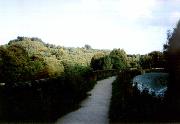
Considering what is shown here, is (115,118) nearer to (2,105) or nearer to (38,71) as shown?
(2,105)

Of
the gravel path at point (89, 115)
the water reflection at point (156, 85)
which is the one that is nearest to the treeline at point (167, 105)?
the gravel path at point (89, 115)

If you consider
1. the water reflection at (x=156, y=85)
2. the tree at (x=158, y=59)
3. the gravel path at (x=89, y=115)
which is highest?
the tree at (x=158, y=59)

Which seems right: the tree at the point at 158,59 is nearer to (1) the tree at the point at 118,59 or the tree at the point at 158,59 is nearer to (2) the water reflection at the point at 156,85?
(2) the water reflection at the point at 156,85

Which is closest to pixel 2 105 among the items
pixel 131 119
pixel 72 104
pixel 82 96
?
pixel 131 119

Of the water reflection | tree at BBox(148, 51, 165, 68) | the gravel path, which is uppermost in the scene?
tree at BBox(148, 51, 165, 68)

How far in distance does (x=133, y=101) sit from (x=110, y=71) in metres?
37.6

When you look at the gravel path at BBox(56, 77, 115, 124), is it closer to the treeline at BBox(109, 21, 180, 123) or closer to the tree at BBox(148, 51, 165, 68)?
the treeline at BBox(109, 21, 180, 123)

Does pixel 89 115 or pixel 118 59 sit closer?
pixel 89 115

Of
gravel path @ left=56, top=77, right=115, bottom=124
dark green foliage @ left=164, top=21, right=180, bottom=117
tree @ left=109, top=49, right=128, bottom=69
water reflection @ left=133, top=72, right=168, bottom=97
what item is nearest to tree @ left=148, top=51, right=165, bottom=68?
water reflection @ left=133, top=72, right=168, bottom=97

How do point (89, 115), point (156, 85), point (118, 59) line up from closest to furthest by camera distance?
point (89, 115) < point (156, 85) < point (118, 59)

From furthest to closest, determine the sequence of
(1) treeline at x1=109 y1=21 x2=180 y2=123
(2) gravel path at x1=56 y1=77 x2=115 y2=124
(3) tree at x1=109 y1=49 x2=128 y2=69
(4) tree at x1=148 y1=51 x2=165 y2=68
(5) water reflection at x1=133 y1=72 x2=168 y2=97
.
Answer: (3) tree at x1=109 y1=49 x2=128 y2=69
(5) water reflection at x1=133 y1=72 x2=168 y2=97
(4) tree at x1=148 y1=51 x2=165 y2=68
(2) gravel path at x1=56 y1=77 x2=115 y2=124
(1) treeline at x1=109 y1=21 x2=180 y2=123

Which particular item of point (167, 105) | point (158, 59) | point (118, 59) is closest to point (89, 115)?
point (167, 105)

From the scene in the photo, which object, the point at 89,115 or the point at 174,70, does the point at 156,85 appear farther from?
the point at 174,70

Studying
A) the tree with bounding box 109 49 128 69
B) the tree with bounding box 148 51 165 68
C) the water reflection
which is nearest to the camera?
the tree with bounding box 148 51 165 68
